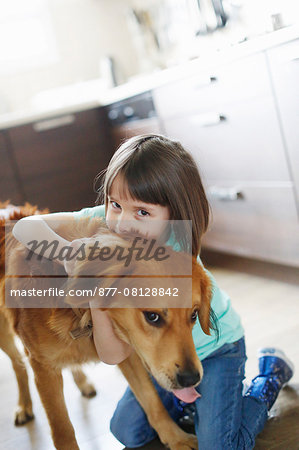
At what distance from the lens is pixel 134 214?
4.60 feet

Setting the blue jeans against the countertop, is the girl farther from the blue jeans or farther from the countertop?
the countertop

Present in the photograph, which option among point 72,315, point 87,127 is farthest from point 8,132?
point 72,315

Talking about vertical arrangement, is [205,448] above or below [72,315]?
below

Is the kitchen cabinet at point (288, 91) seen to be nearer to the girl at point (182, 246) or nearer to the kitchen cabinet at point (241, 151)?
the kitchen cabinet at point (241, 151)

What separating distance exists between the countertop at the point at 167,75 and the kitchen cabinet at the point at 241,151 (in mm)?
36

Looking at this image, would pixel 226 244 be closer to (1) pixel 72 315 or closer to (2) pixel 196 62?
(2) pixel 196 62

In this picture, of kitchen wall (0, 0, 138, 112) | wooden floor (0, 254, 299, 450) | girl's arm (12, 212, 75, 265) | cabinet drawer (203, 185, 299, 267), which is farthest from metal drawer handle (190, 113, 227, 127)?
kitchen wall (0, 0, 138, 112)

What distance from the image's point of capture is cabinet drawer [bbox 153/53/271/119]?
7.09 feet

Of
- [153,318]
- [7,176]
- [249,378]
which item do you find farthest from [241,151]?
[7,176]

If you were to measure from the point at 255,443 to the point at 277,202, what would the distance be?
44.7 inches

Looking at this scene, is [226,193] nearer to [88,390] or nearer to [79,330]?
[88,390]

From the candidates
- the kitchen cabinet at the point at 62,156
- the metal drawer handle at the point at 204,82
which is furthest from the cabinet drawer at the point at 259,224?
the kitchen cabinet at the point at 62,156

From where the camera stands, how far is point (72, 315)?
128cm

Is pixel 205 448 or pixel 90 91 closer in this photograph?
pixel 205 448
